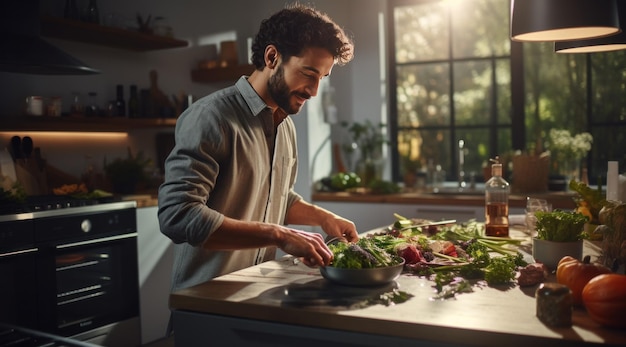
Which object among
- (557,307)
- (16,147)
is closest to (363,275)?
(557,307)

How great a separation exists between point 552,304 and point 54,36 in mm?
3530

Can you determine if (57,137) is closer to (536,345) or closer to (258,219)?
(258,219)

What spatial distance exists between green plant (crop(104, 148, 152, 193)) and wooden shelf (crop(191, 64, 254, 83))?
1.04m

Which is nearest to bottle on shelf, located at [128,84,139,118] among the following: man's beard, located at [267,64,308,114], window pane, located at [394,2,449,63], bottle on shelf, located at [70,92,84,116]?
bottle on shelf, located at [70,92,84,116]

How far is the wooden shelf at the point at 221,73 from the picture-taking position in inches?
187

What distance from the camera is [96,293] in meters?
3.59

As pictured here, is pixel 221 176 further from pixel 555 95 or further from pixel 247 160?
pixel 555 95

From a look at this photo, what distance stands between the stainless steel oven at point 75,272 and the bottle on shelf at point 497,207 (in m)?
2.20

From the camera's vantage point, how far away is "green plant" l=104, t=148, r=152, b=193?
4.10 metres

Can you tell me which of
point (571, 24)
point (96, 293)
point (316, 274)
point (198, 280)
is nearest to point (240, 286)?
point (316, 274)

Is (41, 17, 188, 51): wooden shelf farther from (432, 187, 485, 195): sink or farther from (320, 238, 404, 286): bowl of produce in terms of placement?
(320, 238, 404, 286): bowl of produce

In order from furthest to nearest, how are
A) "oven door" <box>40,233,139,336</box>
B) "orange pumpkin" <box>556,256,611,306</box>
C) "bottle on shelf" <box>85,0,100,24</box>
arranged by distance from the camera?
"bottle on shelf" <box>85,0,100,24</box>, "oven door" <box>40,233,139,336</box>, "orange pumpkin" <box>556,256,611,306</box>

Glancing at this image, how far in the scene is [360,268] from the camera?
61.6 inches

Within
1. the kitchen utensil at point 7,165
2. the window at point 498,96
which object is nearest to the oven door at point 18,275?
the kitchen utensil at point 7,165
